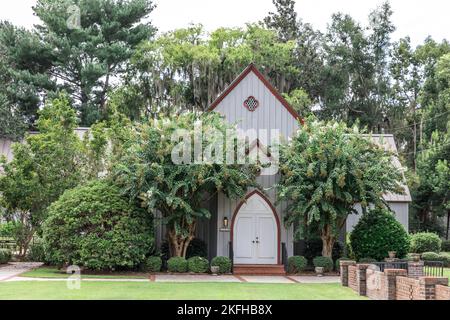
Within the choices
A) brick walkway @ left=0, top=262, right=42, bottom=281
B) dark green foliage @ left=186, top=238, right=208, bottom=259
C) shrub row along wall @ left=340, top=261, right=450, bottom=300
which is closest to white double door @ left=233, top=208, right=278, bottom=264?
dark green foliage @ left=186, top=238, right=208, bottom=259

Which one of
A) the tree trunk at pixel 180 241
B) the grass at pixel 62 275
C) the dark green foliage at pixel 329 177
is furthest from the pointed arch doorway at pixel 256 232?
the grass at pixel 62 275

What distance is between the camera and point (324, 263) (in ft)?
87.1

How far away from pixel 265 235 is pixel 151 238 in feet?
16.2

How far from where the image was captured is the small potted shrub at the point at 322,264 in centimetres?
2634

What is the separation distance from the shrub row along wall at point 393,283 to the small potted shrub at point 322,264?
16.2ft

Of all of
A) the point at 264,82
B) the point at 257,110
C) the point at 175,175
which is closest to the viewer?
the point at 175,175

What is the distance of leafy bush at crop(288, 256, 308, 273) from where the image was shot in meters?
26.7

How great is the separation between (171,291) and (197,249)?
27.6 feet

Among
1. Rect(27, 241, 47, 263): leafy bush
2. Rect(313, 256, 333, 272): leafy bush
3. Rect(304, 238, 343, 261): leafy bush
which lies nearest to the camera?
Rect(313, 256, 333, 272): leafy bush

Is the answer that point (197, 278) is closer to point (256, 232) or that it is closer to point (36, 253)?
point (256, 232)

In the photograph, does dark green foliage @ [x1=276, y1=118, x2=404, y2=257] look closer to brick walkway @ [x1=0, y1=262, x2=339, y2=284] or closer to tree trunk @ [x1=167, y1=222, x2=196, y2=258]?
brick walkway @ [x1=0, y1=262, x2=339, y2=284]

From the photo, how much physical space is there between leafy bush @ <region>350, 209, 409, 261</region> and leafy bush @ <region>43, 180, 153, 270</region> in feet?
26.4

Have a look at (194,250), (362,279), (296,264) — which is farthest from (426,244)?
(362,279)
